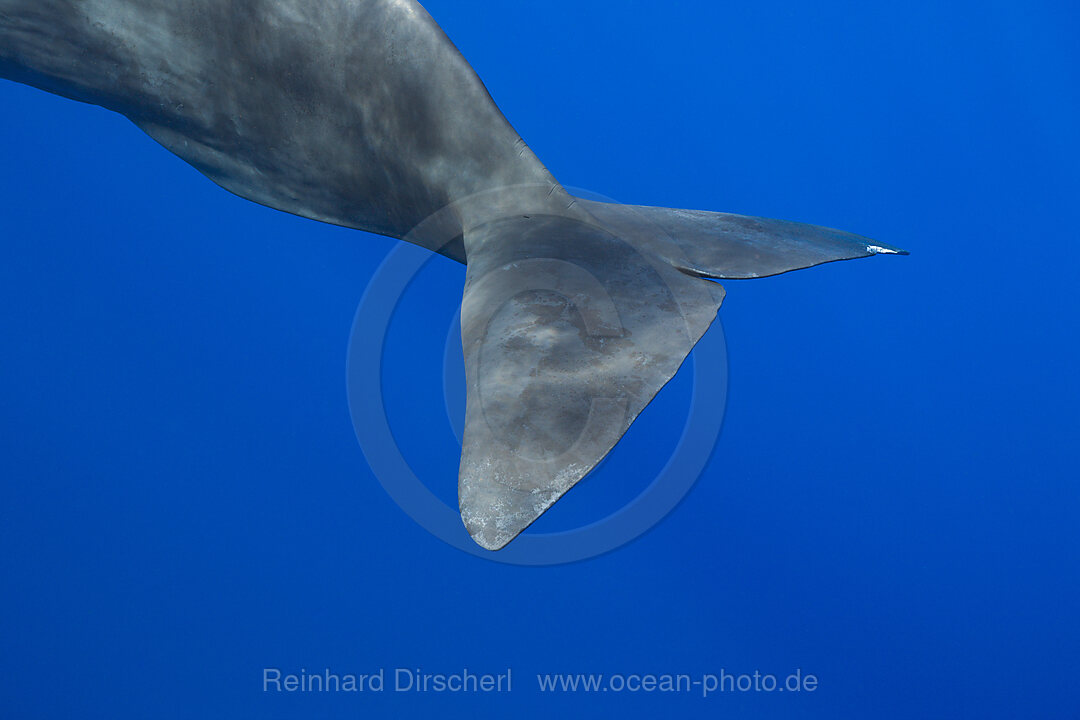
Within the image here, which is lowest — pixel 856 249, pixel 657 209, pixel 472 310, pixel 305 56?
pixel 472 310

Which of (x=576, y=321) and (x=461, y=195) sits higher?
(x=461, y=195)

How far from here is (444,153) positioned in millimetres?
2633

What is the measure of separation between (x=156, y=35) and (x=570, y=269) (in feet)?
5.97

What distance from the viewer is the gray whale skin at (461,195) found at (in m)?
1.71

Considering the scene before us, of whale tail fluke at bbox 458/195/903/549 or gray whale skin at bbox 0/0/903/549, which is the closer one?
whale tail fluke at bbox 458/195/903/549

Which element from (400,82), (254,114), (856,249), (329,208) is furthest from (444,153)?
(856,249)

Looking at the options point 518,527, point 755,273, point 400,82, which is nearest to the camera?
point 518,527

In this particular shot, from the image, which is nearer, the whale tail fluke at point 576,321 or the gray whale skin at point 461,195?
the whale tail fluke at point 576,321

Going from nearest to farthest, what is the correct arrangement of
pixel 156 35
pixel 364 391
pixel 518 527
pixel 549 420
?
pixel 518 527, pixel 549 420, pixel 156 35, pixel 364 391

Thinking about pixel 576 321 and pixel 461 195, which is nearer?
pixel 576 321

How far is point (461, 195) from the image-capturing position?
8.74 feet

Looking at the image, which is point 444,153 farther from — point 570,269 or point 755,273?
point 755,273

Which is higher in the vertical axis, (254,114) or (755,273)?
(254,114)

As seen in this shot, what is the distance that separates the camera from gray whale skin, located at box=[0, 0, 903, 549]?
1715 mm
